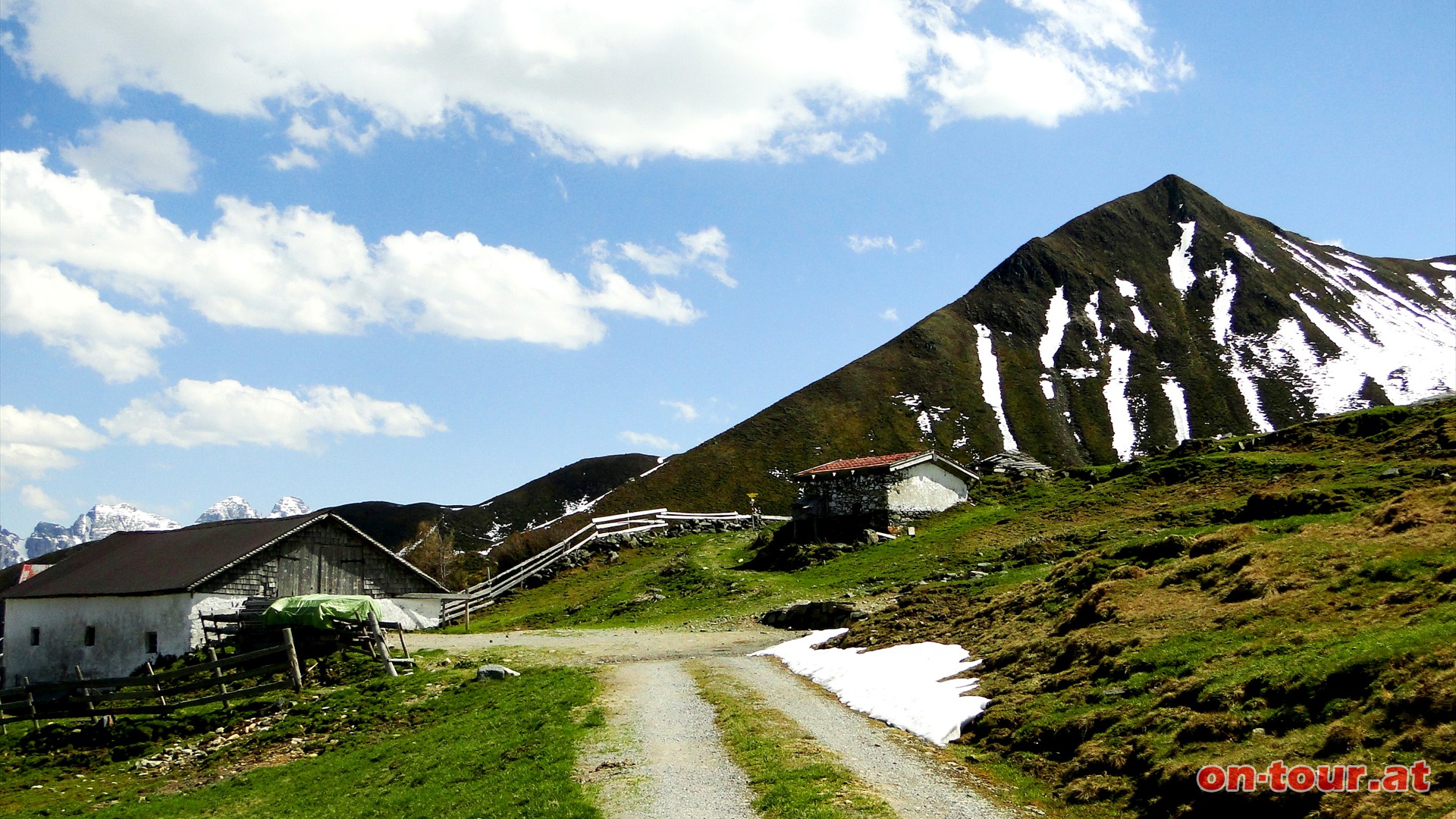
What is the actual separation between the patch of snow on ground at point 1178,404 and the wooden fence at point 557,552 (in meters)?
79.3

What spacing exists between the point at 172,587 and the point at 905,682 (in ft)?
102

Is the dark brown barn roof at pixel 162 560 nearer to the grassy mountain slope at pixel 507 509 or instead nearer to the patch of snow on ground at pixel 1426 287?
the grassy mountain slope at pixel 507 509

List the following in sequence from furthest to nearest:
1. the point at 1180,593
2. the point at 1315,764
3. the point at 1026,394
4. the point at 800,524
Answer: the point at 1026,394 < the point at 800,524 < the point at 1180,593 < the point at 1315,764

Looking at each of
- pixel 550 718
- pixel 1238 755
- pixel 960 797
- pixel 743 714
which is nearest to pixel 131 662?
pixel 550 718

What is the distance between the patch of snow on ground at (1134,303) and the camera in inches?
6678

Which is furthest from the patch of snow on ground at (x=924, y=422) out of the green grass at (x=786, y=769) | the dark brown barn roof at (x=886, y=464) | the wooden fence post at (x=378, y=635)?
the green grass at (x=786, y=769)

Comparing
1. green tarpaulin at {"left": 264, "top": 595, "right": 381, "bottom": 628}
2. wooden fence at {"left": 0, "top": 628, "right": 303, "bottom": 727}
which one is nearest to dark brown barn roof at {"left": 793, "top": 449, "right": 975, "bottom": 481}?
green tarpaulin at {"left": 264, "top": 595, "right": 381, "bottom": 628}

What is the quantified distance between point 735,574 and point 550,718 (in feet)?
108

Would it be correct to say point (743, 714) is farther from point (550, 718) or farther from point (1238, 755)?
point (1238, 755)

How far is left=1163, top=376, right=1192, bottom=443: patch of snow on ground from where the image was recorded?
131225mm

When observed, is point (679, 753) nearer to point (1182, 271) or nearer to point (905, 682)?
point (905, 682)

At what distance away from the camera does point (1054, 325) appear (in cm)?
17462

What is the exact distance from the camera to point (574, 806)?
13.2m

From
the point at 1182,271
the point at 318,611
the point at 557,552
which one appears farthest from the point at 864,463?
the point at 1182,271
